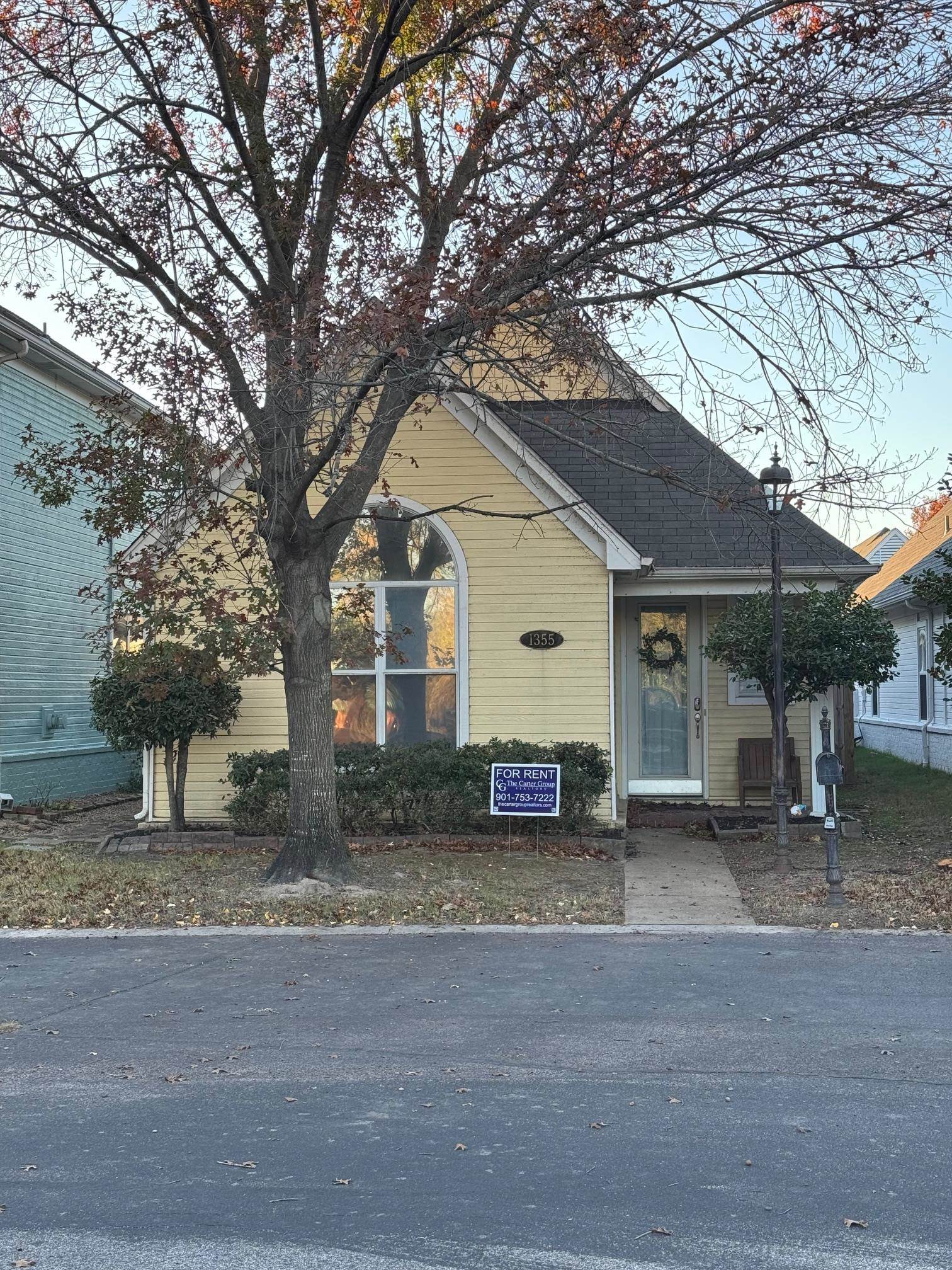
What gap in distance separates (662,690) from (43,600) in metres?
10.0

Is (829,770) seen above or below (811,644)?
below

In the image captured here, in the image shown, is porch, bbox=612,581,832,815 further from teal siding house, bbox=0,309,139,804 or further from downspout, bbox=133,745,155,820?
teal siding house, bbox=0,309,139,804

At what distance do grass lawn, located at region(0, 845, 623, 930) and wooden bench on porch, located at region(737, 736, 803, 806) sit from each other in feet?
12.7

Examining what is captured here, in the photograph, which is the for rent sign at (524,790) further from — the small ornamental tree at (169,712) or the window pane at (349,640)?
the small ornamental tree at (169,712)

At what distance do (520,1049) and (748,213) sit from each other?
724 cm

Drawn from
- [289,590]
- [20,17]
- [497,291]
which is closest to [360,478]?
[289,590]

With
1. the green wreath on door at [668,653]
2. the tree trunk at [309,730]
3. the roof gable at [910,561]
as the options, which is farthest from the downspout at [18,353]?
the roof gable at [910,561]

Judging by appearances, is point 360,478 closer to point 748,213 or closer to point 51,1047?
point 748,213

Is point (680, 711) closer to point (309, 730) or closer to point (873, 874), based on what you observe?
point (873, 874)

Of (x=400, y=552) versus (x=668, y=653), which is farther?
(x=668, y=653)

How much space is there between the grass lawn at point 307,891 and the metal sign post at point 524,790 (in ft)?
1.68

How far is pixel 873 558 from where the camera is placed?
4231 centimetres

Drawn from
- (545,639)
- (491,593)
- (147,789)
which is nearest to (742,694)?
(545,639)

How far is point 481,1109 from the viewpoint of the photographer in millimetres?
5457
